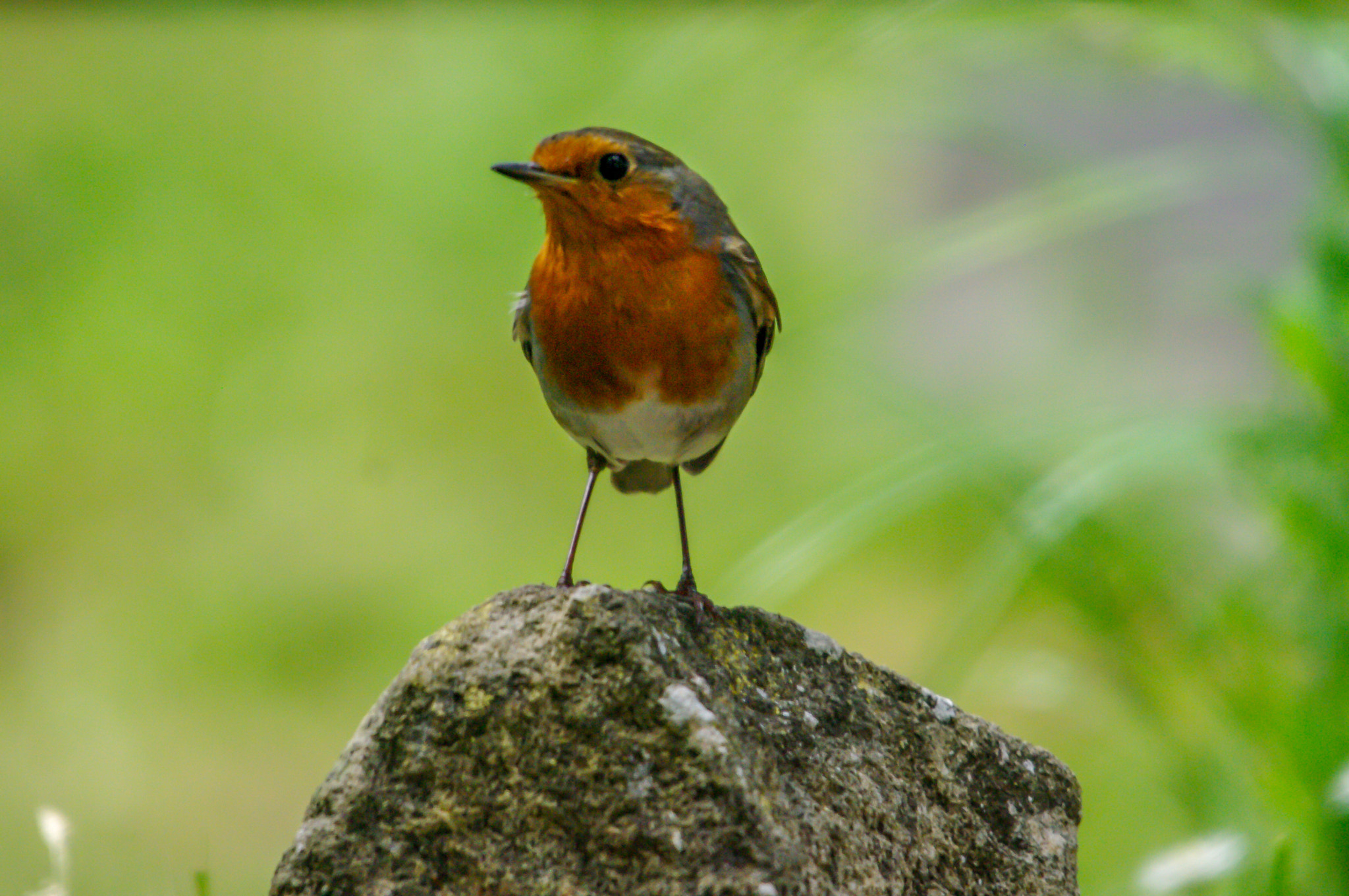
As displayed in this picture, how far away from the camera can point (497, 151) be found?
667 centimetres

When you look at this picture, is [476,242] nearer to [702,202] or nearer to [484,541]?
[484,541]

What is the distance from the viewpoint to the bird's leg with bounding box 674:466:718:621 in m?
1.90

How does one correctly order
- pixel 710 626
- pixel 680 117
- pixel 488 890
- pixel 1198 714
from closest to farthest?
pixel 488 890
pixel 710 626
pixel 1198 714
pixel 680 117

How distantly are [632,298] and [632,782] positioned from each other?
829mm

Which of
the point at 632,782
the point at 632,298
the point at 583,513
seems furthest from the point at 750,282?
the point at 632,782

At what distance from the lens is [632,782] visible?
1.60m

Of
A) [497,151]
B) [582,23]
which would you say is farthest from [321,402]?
[582,23]

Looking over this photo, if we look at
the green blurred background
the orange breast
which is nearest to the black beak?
the orange breast

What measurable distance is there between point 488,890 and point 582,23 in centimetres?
603

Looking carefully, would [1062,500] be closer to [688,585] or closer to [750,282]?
[750,282]

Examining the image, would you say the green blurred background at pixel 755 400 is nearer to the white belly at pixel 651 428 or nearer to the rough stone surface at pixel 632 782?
the white belly at pixel 651 428

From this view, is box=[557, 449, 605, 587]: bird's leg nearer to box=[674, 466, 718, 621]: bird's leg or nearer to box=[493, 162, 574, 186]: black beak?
box=[674, 466, 718, 621]: bird's leg

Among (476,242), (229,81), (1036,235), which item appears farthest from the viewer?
(229,81)

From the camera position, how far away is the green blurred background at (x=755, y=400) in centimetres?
310
